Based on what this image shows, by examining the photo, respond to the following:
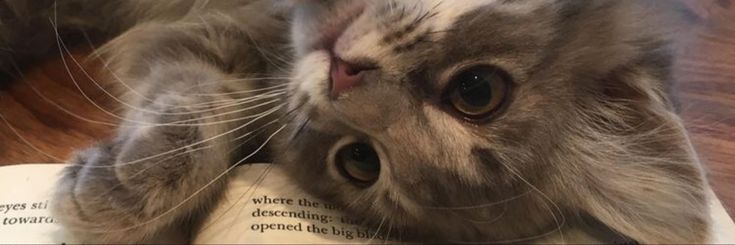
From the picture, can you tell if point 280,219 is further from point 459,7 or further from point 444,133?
point 459,7

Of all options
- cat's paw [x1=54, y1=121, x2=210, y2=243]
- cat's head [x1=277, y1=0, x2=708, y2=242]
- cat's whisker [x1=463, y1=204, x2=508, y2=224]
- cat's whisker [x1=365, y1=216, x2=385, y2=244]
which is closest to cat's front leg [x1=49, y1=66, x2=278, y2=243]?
cat's paw [x1=54, y1=121, x2=210, y2=243]

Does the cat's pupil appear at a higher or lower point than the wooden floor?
lower

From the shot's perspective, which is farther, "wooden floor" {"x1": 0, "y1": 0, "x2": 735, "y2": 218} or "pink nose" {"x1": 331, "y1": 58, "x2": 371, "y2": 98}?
"wooden floor" {"x1": 0, "y1": 0, "x2": 735, "y2": 218}

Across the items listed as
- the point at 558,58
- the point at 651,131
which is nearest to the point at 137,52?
the point at 558,58

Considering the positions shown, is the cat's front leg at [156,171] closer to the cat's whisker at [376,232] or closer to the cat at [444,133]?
the cat at [444,133]

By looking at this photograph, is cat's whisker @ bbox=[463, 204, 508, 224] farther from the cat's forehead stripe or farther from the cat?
the cat's forehead stripe

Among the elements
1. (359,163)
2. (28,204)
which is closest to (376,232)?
(359,163)

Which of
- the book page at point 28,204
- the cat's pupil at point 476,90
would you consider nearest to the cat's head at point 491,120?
the cat's pupil at point 476,90
